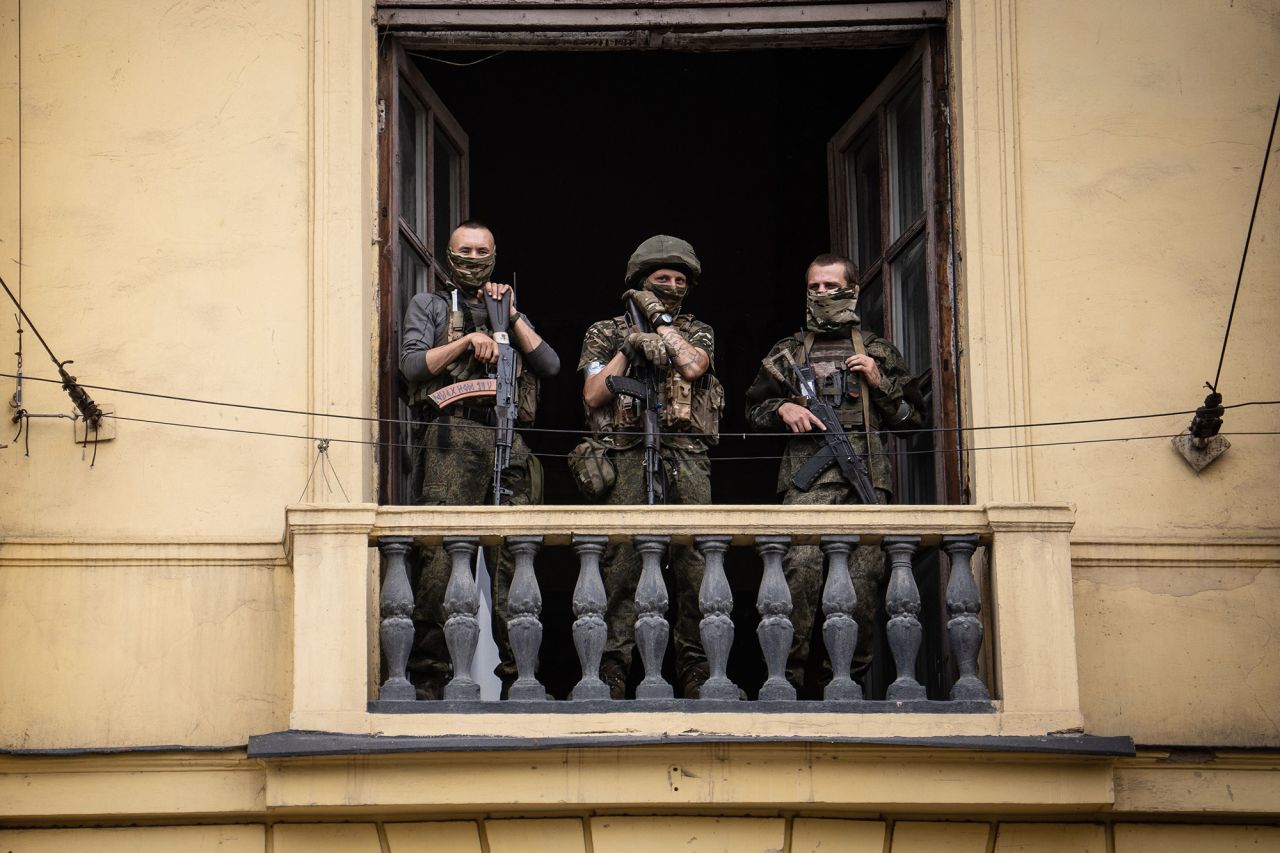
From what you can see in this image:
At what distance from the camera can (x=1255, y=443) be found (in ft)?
31.5

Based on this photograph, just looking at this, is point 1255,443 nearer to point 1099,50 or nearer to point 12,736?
point 1099,50

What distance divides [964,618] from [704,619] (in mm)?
1011

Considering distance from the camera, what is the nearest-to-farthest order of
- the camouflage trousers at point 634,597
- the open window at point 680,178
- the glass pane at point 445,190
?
1. the camouflage trousers at point 634,597
2. the glass pane at point 445,190
3. the open window at point 680,178

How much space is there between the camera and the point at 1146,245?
9.84 m

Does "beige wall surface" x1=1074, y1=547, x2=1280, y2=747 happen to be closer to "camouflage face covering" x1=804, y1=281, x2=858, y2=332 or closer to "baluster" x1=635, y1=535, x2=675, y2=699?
"camouflage face covering" x1=804, y1=281, x2=858, y2=332

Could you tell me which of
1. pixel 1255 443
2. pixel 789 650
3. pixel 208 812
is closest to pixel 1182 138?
pixel 1255 443

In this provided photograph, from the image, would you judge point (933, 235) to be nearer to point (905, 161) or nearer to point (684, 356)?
point (905, 161)

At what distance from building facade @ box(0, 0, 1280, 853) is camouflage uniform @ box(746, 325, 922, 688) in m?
0.22

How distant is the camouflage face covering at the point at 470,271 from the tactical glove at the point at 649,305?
2.06ft

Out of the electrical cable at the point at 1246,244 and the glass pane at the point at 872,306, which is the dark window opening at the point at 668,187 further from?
the electrical cable at the point at 1246,244

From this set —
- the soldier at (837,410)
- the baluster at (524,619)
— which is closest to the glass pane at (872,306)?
the soldier at (837,410)

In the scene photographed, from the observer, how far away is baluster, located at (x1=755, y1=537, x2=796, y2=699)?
8906 millimetres

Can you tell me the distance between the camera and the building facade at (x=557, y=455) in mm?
8797

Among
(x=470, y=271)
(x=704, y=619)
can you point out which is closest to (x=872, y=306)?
(x=470, y=271)
